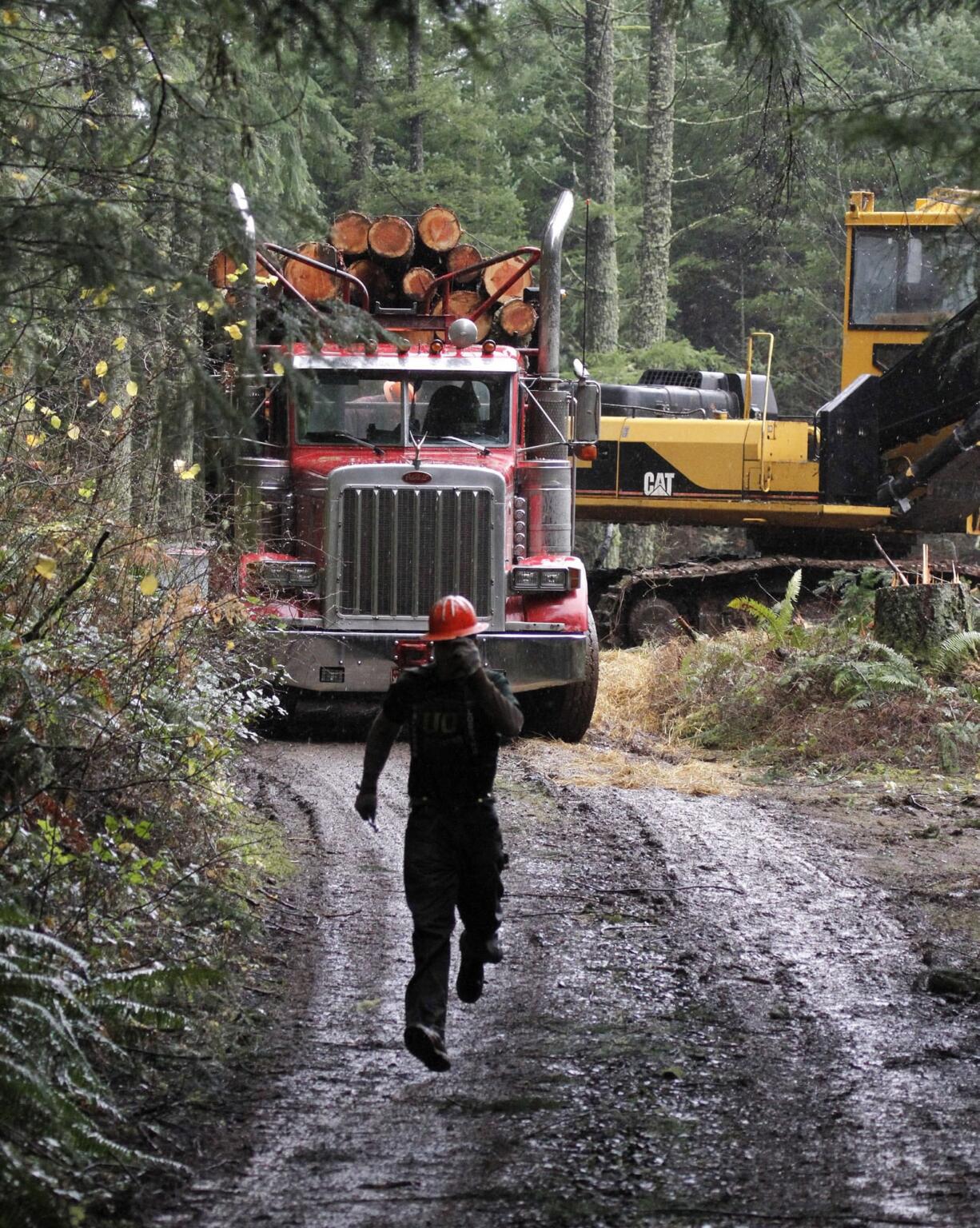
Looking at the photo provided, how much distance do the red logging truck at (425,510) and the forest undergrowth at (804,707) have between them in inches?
44.7

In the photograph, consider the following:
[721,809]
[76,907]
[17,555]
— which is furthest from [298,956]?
[721,809]

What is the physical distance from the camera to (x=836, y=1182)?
448cm

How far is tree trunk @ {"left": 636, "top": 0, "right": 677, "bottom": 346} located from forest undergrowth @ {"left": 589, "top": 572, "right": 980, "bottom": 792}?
13.6 m

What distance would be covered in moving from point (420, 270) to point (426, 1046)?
9.85 meters

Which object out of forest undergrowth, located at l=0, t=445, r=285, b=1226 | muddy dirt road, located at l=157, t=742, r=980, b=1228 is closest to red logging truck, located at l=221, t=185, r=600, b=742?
forest undergrowth, located at l=0, t=445, r=285, b=1226

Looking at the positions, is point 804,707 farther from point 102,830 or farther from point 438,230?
point 102,830

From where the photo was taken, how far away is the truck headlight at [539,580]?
12.4 m

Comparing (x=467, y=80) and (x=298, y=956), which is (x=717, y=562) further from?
(x=467, y=80)

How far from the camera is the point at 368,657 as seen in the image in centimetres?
1216

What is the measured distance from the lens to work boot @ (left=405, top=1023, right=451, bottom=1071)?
A: 520cm

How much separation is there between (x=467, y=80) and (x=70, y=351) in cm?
2723

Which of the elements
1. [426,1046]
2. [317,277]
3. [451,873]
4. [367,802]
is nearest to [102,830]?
[367,802]

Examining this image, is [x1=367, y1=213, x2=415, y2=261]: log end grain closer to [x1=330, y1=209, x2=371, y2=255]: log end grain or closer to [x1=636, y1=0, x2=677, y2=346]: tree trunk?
[x1=330, y1=209, x2=371, y2=255]: log end grain

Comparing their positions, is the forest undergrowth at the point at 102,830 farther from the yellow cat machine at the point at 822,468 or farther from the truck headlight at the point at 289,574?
the yellow cat machine at the point at 822,468
